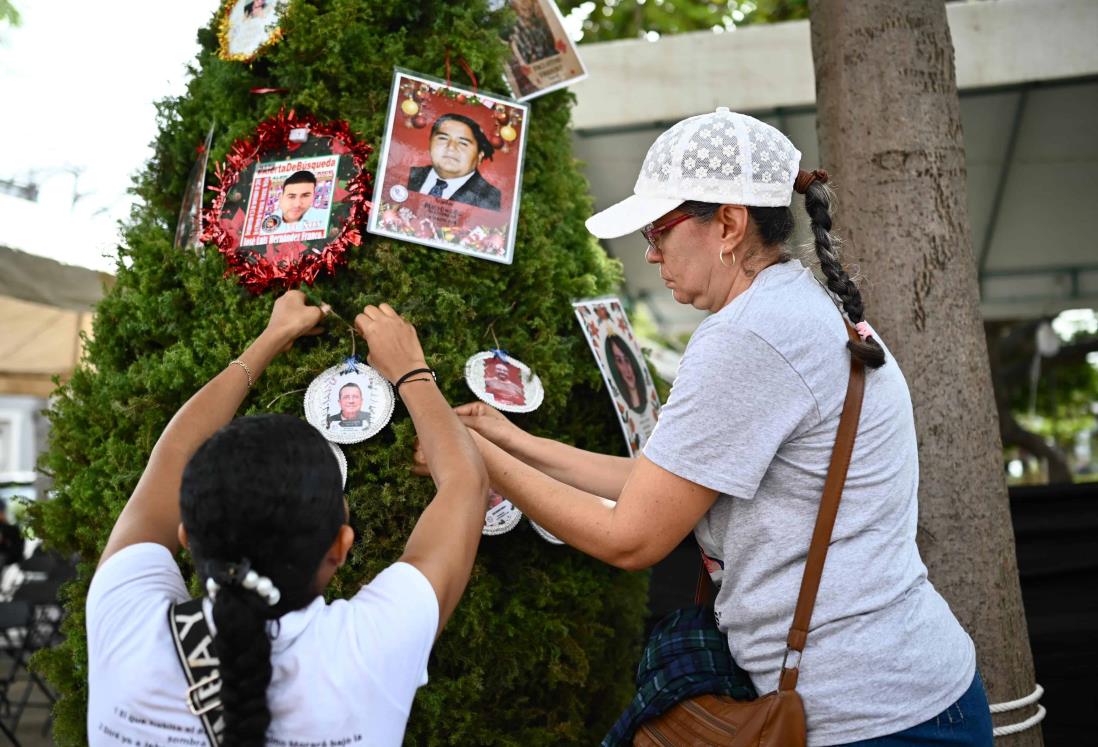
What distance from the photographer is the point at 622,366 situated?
9.01ft

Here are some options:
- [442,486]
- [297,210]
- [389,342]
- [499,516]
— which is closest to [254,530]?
[442,486]

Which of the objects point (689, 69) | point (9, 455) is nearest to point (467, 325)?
point (689, 69)

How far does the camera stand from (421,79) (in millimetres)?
2377

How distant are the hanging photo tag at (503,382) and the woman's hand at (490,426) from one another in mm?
149

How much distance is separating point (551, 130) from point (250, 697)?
184 cm

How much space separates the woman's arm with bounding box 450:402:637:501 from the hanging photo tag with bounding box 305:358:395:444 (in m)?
0.19

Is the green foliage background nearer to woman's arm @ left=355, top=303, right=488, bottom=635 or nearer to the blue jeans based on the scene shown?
woman's arm @ left=355, top=303, right=488, bottom=635

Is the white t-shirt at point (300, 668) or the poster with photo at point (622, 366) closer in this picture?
the white t-shirt at point (300, 668)

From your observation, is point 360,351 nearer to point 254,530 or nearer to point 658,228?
point 658,228

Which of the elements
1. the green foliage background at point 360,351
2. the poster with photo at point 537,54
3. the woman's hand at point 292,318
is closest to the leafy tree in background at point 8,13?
the green foliage background at point 360,351

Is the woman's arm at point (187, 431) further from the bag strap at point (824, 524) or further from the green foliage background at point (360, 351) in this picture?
the bag strap at point (824, 524)

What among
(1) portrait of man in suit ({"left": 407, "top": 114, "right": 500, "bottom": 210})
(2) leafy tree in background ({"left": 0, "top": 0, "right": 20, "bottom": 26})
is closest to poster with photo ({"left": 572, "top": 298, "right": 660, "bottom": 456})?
(1) portrait of man in suit ({"left": 407, "top": 114, "right": 500, "bottom": 210})

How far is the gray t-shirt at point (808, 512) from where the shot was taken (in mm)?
1520

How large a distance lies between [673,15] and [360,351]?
24.1 ft
